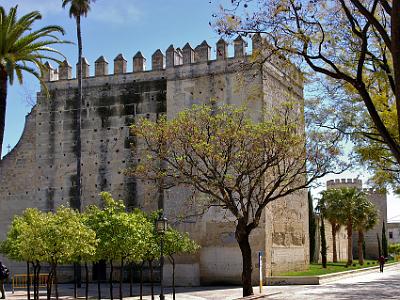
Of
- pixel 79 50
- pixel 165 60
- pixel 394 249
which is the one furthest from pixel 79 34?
pixel 394 249

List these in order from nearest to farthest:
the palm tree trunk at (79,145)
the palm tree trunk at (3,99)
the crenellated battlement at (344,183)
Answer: the palm tree trunk at (3,99)
the palm tree trunk at (79,145)
the crenellated battlement at (344,183)

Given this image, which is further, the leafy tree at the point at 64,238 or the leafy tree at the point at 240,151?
the leafy tree at the point at 240,151

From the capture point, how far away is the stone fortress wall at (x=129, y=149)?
30766mm

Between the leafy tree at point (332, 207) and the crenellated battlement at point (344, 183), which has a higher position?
the crenellated battlement at point (344, 183)

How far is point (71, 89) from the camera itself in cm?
3531

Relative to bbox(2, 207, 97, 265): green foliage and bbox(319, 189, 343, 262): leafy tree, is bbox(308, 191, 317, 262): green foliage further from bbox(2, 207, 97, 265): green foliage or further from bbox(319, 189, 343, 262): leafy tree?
bbox(2, 207, 97, 265): green foliage

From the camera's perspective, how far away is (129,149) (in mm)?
33562

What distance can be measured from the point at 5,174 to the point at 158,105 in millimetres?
10247

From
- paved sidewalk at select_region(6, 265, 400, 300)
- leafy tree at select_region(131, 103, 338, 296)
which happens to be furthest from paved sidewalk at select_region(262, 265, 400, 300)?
leafy tree at select_region(131, 103, 338, 296)

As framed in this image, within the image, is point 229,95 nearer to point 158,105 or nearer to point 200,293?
point 158,105

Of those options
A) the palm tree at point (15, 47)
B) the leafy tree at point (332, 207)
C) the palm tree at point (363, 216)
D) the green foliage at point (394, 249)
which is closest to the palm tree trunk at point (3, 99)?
the palm tree at point (15, 47)

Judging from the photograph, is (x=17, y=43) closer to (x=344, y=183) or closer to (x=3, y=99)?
(x=3, y=99)

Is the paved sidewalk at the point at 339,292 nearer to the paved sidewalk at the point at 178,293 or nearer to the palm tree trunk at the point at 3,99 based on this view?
the paved sidewalk at the point at 178,293

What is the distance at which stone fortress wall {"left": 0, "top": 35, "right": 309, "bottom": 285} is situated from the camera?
30.8 meters
